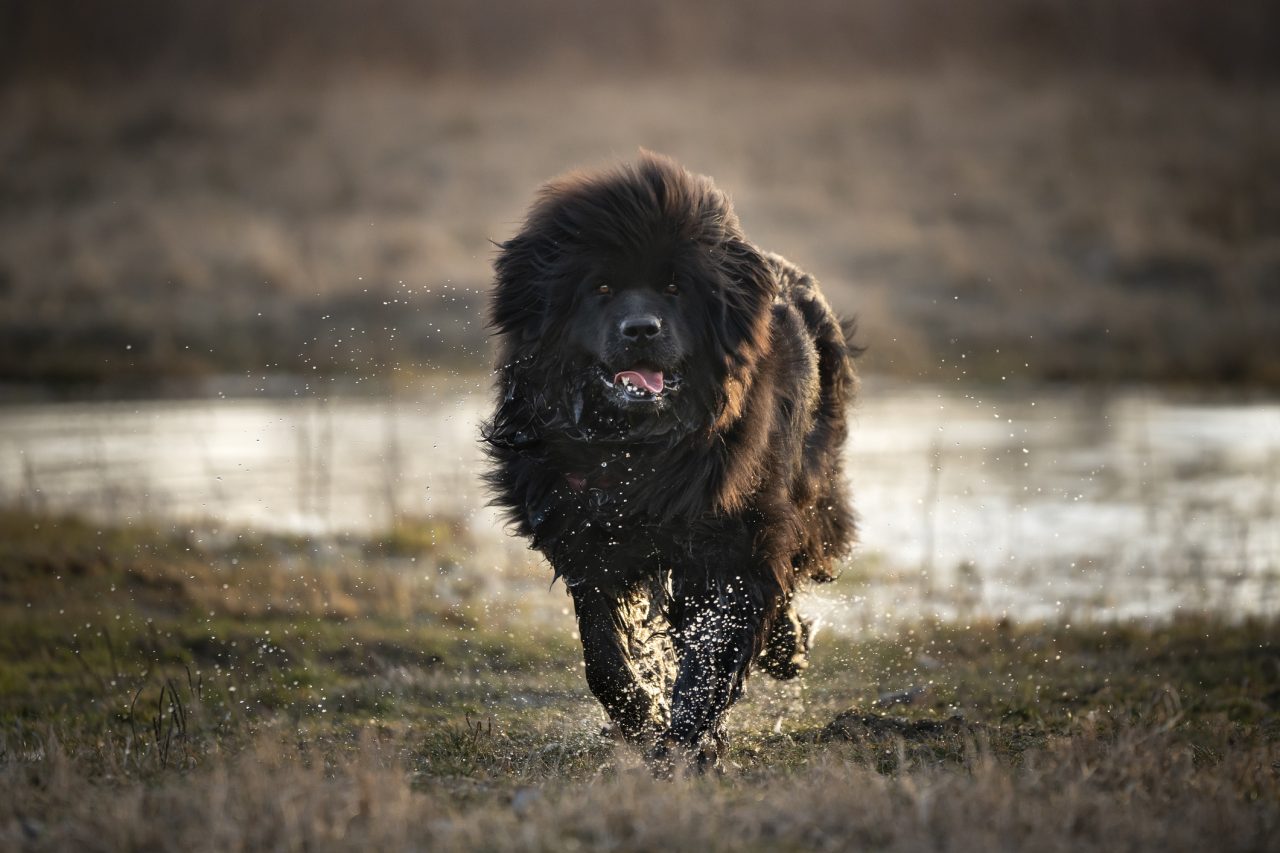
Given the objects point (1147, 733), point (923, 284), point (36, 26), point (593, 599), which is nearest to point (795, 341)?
point (593, 599)

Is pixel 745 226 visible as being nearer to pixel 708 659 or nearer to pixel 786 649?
pixel 786 649

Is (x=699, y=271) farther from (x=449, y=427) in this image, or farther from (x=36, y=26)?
(x=36, y=26)

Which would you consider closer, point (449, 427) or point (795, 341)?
point (795, 341)

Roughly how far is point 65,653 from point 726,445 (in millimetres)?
4433

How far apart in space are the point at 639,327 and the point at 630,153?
38.3 feet

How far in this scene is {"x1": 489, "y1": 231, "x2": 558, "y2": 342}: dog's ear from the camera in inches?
233

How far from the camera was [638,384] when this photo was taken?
18.4 ft

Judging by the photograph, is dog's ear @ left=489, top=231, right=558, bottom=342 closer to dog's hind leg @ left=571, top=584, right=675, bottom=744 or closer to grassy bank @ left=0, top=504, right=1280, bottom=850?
dog's hind leg @ left=571, top=584, right=675, bottom=744

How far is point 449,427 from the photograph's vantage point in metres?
17.4

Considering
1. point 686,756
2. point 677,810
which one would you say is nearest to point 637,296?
point 686,756

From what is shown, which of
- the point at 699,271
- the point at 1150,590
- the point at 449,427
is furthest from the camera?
the point at 449,427

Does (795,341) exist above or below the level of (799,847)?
above

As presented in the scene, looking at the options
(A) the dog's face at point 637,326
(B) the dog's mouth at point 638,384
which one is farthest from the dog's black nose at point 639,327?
(B) the dog's mouth at point 638,384

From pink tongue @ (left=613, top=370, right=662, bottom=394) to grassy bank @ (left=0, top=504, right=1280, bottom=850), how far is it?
1468 millimetres
